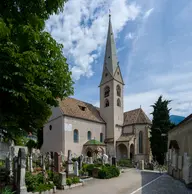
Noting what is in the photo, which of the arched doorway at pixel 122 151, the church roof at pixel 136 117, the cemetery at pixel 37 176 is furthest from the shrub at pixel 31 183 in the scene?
the church roof at pixel 136 117

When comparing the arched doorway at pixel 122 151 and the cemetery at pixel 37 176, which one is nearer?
the cemetery at pixel 37 176

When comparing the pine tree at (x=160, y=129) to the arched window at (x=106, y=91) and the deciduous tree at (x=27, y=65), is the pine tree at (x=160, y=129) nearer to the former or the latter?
the arched window at (x=106, y=91)

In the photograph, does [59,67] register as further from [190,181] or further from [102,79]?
[102,79]

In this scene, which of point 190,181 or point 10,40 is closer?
point 10,40

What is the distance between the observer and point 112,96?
38375mm

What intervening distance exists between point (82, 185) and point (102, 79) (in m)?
30.1

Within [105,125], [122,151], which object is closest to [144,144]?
[122,151]

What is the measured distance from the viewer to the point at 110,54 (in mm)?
41656

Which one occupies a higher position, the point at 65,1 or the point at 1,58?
the point at 65,1

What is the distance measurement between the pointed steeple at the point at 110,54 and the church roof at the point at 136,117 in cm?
938

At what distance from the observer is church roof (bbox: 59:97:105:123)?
3222cm

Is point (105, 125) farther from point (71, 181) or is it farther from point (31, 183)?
point (31, 183)

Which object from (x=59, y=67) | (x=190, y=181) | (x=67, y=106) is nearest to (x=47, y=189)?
(x=59, y=67)

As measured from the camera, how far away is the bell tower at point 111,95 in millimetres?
37000
